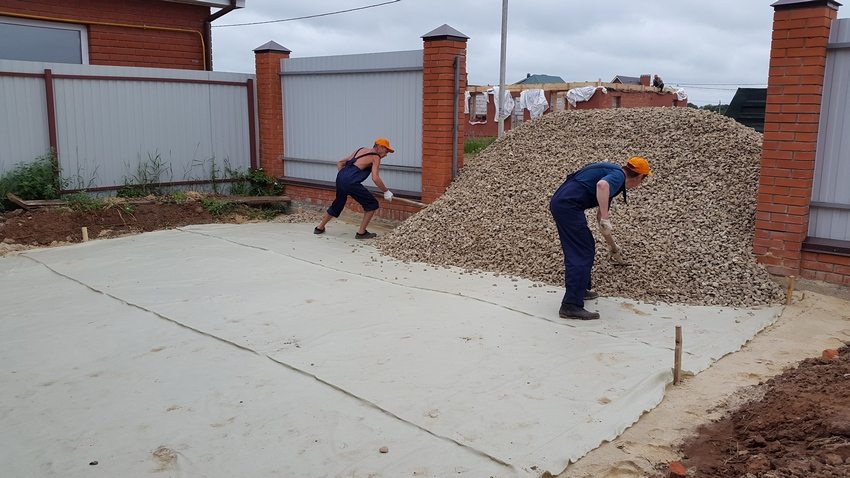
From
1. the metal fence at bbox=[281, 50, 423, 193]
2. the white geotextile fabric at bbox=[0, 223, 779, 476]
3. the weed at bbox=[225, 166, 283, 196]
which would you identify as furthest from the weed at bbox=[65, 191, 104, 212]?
the metal fence at bbox=[281, 50, 423, 193]

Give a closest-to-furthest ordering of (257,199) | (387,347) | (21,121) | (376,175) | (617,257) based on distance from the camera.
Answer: (387,347)
(617,257)
(376,175)
(21,121)
(257,199)

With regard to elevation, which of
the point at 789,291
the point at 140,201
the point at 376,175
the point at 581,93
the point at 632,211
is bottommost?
the point at 789,291

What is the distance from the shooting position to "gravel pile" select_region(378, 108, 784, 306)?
6.13 metres

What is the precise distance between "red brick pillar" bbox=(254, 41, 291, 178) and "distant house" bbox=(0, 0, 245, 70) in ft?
7.49

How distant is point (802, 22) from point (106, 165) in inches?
355

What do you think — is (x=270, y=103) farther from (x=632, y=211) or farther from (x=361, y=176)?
(x=632, y=211)

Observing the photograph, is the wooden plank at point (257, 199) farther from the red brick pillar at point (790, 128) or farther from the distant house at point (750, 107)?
the distant house at point (750, 107)

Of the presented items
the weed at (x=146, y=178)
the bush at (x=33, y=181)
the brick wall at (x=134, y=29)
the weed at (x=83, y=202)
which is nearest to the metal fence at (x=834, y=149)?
the weed at (x=83, y=202)

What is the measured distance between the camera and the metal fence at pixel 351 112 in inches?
370

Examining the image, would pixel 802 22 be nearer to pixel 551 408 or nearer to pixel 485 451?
pixel 551 408

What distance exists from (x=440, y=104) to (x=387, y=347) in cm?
478

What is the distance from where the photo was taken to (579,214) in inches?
220

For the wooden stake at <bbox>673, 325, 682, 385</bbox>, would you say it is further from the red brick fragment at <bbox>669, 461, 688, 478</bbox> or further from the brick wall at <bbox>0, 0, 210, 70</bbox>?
the brick wall at <bbox>0, 0, 210, 70</bbox>

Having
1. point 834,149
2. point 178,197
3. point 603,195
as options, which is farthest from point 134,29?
point 834,149
